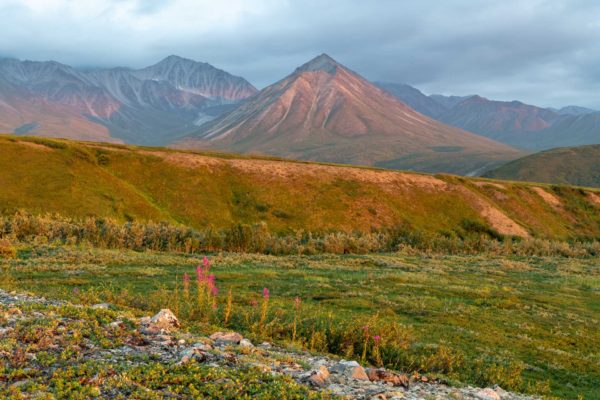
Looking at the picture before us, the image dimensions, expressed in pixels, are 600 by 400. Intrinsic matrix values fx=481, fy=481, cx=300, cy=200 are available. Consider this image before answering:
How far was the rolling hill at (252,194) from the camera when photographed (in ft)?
206

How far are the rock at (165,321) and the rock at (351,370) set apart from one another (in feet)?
14.8

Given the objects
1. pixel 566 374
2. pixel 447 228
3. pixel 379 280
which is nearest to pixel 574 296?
pixel 379 280

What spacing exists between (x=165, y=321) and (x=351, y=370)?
528 centimetres

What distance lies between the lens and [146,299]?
17219mm

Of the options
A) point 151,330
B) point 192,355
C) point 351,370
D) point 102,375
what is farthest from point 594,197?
point 102,375

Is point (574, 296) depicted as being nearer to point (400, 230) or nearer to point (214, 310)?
point (214, 310)

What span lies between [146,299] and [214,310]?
3.06 meters

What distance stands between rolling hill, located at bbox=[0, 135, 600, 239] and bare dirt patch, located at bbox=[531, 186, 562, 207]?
0.43 meters

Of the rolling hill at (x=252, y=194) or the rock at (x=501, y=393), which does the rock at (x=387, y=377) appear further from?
the rolling hill at (x=252, y=194)

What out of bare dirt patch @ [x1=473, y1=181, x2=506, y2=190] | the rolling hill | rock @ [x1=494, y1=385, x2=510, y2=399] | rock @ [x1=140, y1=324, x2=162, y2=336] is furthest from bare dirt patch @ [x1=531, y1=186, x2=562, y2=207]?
rock @ [x1=140, y1=324, x2=162, y2=336]

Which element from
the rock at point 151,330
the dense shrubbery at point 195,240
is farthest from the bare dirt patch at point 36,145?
the rock at point 151,330

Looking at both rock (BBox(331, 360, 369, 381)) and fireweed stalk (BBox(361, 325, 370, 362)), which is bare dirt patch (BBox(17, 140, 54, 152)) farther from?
rock (BBox(331, 360, 369, 381))

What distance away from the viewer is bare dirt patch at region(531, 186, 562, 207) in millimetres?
102250

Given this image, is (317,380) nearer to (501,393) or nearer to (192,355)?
(192,355)
